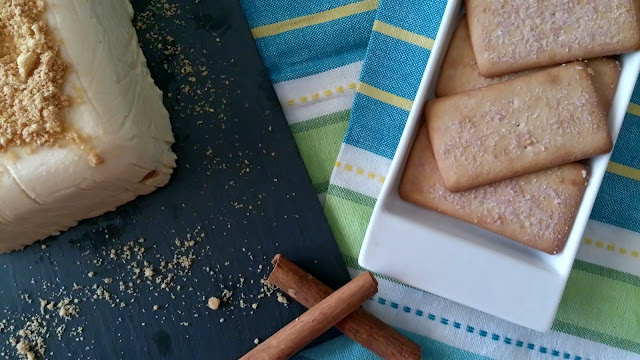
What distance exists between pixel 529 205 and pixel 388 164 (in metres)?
0.34

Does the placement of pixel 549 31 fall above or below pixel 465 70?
above

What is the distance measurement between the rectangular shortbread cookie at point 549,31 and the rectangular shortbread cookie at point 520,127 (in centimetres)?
3

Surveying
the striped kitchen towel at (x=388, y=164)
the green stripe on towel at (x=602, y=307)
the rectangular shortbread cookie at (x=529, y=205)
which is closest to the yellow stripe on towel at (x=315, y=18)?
the striped kitchen towel at (x=388, y=164)

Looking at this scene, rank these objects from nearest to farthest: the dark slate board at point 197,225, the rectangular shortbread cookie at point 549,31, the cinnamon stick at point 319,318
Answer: the rectangular shortbread cookie at point 549,31, the cinnamon stick at point 319,318, the dark slate board at point 197,225

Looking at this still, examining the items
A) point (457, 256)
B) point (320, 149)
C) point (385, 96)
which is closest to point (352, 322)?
point (457, 256)

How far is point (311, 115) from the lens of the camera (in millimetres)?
1481

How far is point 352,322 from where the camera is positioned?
1393 millimetres

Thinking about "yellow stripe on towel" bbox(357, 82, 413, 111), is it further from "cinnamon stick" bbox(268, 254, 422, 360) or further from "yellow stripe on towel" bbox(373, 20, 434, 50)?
"cinnamon stick" bbox(268, 254, 422, 360)

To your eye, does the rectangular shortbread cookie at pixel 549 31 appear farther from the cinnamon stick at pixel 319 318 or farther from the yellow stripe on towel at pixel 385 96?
the cinnamon stick at pixel 319 318

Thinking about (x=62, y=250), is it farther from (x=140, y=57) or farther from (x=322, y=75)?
(x=322, y=75)

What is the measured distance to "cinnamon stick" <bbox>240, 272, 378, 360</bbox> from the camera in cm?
135

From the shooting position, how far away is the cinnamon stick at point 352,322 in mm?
1377

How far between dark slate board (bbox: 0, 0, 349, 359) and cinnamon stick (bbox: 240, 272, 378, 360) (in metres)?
0.08

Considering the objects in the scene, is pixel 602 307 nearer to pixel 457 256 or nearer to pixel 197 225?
pixel 457 256
